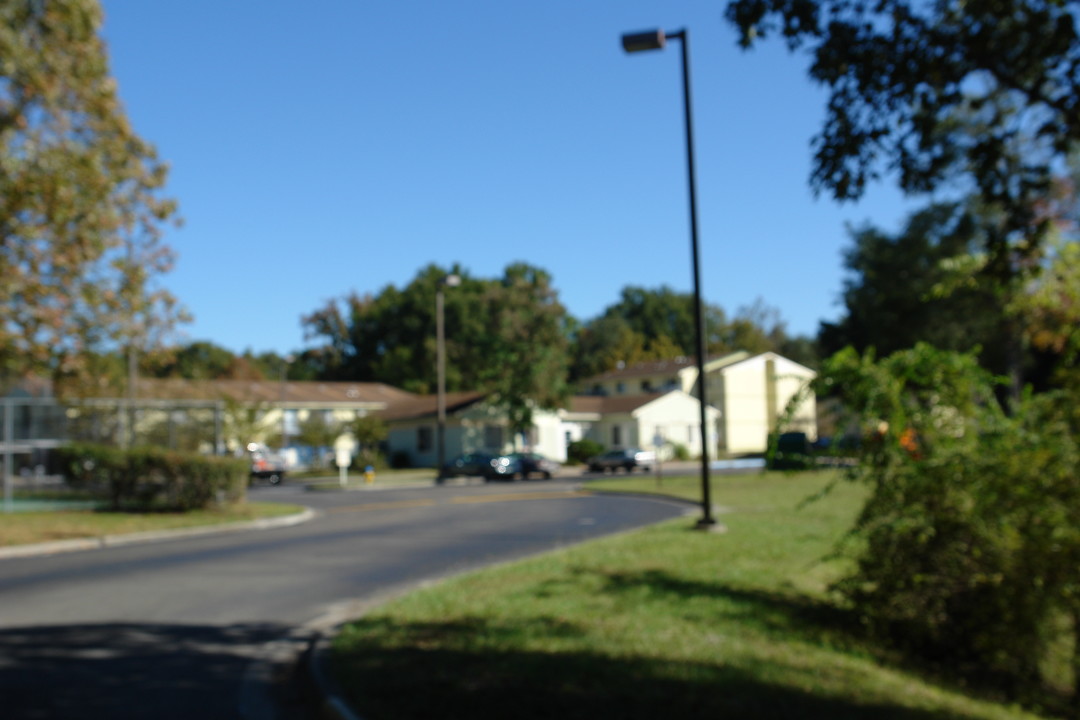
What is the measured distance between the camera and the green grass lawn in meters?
5.70

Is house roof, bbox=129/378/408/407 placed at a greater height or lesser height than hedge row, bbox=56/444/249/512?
greater

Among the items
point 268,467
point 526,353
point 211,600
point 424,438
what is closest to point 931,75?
point 211,600

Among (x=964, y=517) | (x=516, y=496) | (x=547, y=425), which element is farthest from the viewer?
(x=547, y=425)

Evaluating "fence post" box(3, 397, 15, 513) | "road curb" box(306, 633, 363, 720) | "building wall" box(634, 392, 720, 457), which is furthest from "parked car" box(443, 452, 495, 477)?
"road curb" box(306, 633, 363, 720)

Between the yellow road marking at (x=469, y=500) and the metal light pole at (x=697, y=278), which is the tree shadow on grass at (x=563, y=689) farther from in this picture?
the yellow road marking at (x=469, y=500)

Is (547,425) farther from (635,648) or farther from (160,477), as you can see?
(635,648)

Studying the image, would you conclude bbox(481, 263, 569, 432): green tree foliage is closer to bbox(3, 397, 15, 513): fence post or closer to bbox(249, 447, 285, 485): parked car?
bbox(249, 447, 285, 485): parked car

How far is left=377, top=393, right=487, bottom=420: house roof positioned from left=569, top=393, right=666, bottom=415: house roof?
633cm

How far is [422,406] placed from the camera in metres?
55.6

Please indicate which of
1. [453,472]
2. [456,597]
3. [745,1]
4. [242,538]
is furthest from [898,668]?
[453,472]

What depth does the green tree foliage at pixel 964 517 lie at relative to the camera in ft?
24.9

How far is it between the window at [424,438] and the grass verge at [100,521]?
1191 inches

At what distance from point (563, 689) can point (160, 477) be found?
58.5 ft

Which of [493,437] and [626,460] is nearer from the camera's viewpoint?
[626,460]
